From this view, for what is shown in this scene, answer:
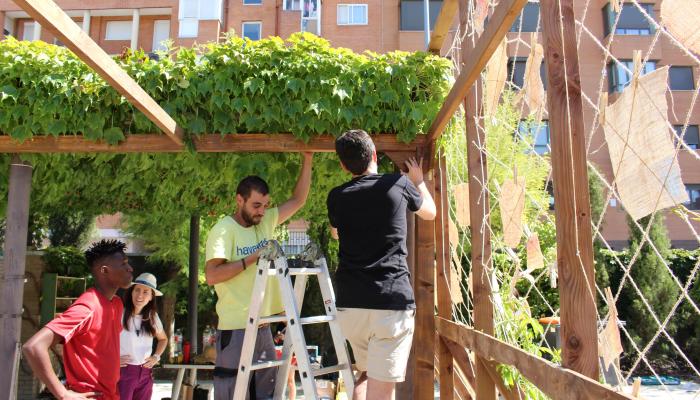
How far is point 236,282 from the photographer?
10.2 feet

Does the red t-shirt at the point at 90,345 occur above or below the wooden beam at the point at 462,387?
above

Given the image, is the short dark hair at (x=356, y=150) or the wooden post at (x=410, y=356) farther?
the wooden post at (x=410, y=356)

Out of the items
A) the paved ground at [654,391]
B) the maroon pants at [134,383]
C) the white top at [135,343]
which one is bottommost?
the paved ground at [654,391]

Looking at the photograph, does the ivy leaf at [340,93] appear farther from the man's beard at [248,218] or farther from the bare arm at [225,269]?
the bare arm at [225,269]

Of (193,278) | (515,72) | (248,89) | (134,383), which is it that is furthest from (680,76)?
(134,383)

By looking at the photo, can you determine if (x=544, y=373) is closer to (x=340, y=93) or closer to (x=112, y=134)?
(x=340, y=93)

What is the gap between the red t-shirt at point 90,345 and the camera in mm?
2346

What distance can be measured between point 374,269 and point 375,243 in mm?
119

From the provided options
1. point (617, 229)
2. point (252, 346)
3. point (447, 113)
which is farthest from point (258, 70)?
point (617, 229)

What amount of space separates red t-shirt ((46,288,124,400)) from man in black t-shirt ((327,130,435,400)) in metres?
1.06

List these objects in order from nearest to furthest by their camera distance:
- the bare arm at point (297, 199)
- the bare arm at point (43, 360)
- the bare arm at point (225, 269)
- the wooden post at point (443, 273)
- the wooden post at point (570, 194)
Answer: the wooden post at point (570, 194) → the bare arm at point (43, 360) → the bare arm at point (225, 269) → the bare arm at point (297, 199) → the wooden post at point (443, 273)

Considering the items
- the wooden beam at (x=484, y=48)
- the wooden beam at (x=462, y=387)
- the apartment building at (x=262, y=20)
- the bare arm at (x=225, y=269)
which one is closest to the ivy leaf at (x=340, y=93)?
the wooden beam at (x=484, y=48)

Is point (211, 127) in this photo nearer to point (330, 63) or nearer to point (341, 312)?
point (330, 63)

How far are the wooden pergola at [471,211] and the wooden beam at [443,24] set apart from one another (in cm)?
1
